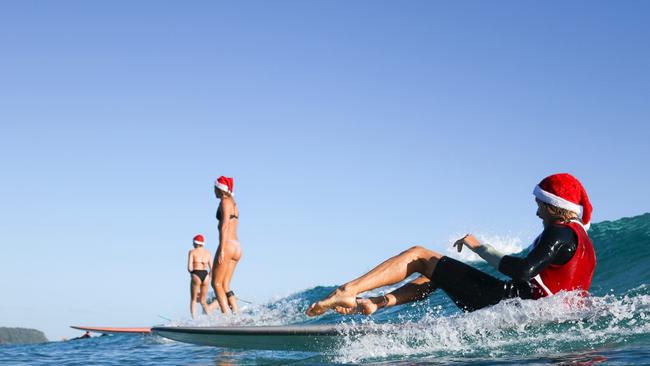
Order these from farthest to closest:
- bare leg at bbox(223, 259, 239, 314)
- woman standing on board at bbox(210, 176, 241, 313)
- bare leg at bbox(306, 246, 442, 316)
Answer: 1. bare leg at bbox(223, 259, 239, 314)
2. woman standing on board at bbox(210, 176, 241, 313)
3. bare leg at bbox(306, 246, 442, 316)

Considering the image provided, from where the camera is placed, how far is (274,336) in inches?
226

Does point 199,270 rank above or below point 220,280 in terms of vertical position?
above

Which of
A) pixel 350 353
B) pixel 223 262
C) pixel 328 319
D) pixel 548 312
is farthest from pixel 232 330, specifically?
pixel 328 319

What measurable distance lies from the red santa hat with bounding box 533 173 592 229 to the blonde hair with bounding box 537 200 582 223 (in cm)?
3

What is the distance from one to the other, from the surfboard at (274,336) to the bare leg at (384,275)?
0.33 metres

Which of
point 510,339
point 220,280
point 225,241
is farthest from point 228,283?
point 510,339

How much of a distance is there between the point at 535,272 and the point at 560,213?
0.61 meters

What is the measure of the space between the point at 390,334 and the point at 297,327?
0.79 meters

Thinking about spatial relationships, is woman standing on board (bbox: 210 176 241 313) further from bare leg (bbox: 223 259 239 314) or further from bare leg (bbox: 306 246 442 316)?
bare leg (bbox: 306 246 442 316)

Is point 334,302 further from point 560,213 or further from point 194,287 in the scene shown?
point 194,287

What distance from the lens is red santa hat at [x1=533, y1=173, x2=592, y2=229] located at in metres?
5.27

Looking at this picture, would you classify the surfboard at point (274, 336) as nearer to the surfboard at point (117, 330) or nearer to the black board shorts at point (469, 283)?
the black board shorts at point (469, 283)

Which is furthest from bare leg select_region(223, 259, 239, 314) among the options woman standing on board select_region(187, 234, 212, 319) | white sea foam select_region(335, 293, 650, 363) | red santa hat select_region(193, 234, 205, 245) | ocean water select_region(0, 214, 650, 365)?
white sea foam select_region(335, 293, 650, 363)

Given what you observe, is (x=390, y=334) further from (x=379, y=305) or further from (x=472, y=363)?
(x=472, y=363)
